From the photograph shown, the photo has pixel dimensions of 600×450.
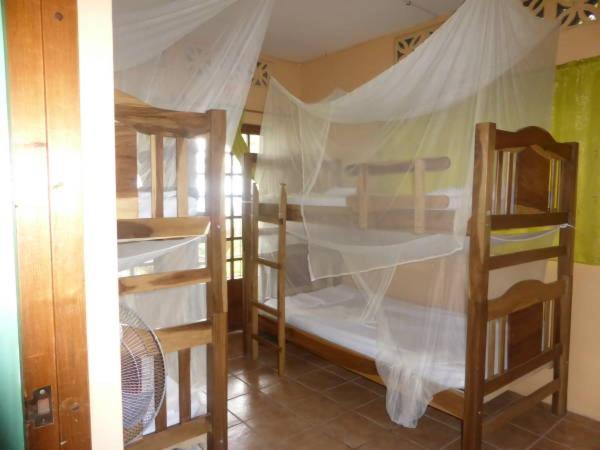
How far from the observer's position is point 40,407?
666mm

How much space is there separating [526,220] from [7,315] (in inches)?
91.8

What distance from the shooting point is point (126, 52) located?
212 centimetres

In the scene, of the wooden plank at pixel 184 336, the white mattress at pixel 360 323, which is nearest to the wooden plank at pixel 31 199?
the wooden plank at pixel 184 336

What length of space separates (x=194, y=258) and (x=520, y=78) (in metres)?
2.02

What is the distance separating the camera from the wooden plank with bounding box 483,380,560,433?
7.36ft

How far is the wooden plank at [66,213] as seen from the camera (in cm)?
65

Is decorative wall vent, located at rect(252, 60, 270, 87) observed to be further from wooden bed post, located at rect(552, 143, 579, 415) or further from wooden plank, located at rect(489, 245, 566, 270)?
wooden plank, located at rect(489, 245, 566, 270)

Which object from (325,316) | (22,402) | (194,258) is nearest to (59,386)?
(22,402)

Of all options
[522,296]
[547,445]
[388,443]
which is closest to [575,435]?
[547,445]

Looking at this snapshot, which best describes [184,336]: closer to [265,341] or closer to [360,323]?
[360,323]

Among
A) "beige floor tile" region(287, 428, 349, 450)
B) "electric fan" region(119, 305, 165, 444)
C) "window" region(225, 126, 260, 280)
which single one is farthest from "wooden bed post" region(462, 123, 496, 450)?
"window" region(225, 126, 260, 280)

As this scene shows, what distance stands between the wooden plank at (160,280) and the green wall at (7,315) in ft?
2.55

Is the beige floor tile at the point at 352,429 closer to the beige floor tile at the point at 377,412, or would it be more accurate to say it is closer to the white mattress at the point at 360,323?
the beige floor tile at the point at 377,412

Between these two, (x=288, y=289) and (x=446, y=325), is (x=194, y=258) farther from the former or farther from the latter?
(x=288, y=289)
